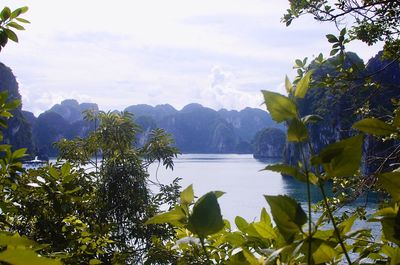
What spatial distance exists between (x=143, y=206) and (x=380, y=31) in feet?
14.3

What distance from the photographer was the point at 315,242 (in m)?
0.54

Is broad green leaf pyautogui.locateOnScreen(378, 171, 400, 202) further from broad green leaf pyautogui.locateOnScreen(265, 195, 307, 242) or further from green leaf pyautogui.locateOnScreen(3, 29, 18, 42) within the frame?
green leaf pyautogui.locateOnScreen(3, 29, 18, 42)

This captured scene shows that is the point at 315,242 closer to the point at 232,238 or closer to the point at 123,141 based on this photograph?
the point at 232,238

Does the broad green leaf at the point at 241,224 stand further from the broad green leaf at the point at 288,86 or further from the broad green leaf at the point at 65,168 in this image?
the broad green leaf at the point at 65,168

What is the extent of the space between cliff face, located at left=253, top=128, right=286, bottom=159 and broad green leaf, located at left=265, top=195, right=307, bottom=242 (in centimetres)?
13178

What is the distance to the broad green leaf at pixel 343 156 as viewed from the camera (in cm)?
52

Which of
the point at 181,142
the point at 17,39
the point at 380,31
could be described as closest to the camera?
the point at 17,39

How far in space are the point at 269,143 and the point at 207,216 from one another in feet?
453

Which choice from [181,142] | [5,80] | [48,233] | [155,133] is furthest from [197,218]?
[181,142]

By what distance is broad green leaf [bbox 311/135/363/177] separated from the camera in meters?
0.52

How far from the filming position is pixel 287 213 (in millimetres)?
526

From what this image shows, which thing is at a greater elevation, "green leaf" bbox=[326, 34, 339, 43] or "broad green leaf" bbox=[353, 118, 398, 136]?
"green leaf" bbox=[326, 34, 339, 43]

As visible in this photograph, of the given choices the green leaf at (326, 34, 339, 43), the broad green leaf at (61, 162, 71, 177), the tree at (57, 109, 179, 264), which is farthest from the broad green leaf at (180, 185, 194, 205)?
Answer: the tree at (57, 109, 179, 264)

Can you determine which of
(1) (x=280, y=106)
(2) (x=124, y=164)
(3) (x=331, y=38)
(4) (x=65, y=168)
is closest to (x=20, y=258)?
(1) (x=280, y=106)
